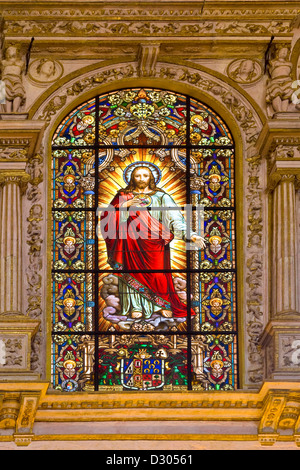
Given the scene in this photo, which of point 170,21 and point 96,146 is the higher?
point 170,21

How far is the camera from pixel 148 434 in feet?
61.8

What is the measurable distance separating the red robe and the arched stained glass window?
0.01m

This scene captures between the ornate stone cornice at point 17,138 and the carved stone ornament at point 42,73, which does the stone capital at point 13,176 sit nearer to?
the ornate stone cornice at point 17,138

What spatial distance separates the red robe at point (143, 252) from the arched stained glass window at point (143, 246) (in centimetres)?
1

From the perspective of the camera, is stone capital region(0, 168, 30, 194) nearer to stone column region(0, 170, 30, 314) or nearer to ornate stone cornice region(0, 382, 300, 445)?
stone column region(0, 170, 30, 314)

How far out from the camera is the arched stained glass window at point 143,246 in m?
19.6

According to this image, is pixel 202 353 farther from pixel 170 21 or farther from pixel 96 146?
pixel 170 21

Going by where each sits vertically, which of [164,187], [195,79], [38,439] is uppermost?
[195,79]

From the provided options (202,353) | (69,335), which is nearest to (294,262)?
(202,353)

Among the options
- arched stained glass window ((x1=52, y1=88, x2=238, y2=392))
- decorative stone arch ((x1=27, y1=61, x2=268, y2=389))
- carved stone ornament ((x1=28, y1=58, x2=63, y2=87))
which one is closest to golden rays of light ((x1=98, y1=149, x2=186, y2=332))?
arched stained glass window ((x1=52, y1=88, x2=238, y2=392))

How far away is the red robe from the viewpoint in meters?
19.9

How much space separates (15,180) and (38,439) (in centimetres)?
317

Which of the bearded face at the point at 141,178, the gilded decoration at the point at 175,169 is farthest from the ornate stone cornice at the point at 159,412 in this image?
the bearded face at the point at 141,178

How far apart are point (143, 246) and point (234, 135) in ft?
6.03
